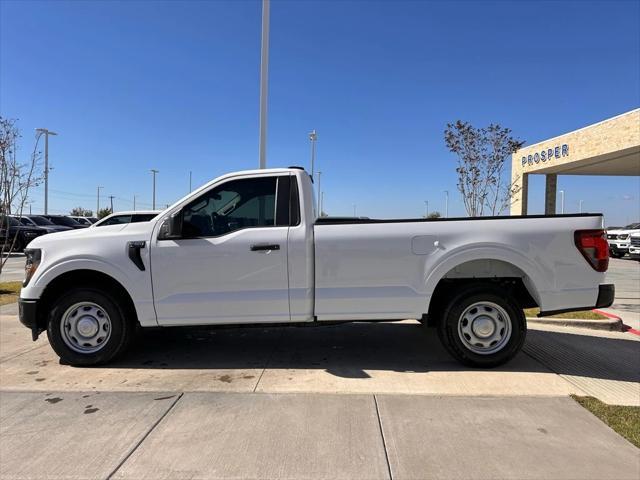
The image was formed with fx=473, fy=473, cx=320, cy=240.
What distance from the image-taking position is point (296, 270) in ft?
15.9

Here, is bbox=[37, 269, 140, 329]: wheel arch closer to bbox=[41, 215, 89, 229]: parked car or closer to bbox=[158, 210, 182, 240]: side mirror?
bbox=[158, 210, 182, 240]: side mirror

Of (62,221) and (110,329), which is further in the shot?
(62,221)

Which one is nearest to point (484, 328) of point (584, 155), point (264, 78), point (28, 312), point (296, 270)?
point (296, 270)

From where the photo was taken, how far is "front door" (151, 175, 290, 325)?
4836mm

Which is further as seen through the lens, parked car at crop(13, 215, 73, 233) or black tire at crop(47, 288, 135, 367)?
parked car at crop(13, 215, 73, 233)

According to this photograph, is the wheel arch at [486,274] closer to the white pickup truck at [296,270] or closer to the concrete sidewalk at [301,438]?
the white pickup truck at [296,270]

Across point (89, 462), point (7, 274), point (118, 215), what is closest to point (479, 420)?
point (89, 462)

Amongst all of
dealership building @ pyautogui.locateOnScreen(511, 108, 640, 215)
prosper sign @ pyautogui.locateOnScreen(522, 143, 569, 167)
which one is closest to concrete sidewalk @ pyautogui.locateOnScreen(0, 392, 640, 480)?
dealership building @ pyautogui.locateOnScreen(511, 108, 640, 215)

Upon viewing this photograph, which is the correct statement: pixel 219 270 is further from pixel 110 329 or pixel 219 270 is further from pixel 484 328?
pixel 484 328

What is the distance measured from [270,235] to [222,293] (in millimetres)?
780

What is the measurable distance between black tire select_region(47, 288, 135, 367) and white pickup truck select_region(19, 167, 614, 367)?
0.01 meters

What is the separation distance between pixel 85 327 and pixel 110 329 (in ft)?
0.89

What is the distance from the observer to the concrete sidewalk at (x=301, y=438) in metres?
3.02

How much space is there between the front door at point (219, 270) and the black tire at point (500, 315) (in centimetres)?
174
